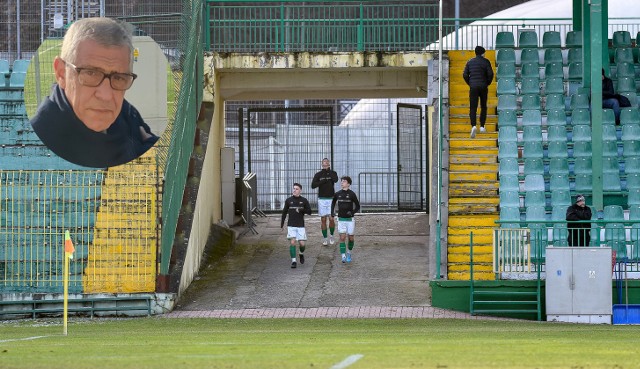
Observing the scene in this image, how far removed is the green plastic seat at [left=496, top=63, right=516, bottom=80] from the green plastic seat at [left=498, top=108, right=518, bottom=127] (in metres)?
1.16

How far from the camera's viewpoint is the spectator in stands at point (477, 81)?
2425 centimetres

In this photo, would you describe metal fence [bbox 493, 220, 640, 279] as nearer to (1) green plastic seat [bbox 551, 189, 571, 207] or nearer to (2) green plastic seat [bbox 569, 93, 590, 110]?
(1) green plastic seat [bbox 551, 189, 571, 207]

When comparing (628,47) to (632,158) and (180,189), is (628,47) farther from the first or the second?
(180,189)

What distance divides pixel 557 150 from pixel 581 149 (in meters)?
0.46

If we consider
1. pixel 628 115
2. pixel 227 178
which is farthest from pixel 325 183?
pixel 628 115

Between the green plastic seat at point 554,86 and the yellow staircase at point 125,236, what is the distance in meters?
8.31

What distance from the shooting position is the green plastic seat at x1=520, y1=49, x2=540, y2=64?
87.6ft

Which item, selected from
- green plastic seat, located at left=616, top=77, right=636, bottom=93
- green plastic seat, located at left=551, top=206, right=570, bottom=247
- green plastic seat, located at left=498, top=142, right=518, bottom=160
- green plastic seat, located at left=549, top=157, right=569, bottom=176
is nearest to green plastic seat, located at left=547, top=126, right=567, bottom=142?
green plastic seat, located at left=549, top=157, right=569, bottom=176

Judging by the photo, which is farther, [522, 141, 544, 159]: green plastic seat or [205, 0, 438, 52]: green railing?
[205, 0, 438, 52]: green railing

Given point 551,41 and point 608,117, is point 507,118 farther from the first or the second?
point 551,41

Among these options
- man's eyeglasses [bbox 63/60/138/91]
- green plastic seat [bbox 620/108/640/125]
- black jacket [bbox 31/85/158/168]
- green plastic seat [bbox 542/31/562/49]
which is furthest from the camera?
green plastic seat [bbox 542/31/562/49]

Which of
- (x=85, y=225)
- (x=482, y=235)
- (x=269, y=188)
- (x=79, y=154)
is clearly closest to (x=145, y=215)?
(x=85, y=225)

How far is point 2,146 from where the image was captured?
24.7m

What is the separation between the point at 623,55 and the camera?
1066 inches
